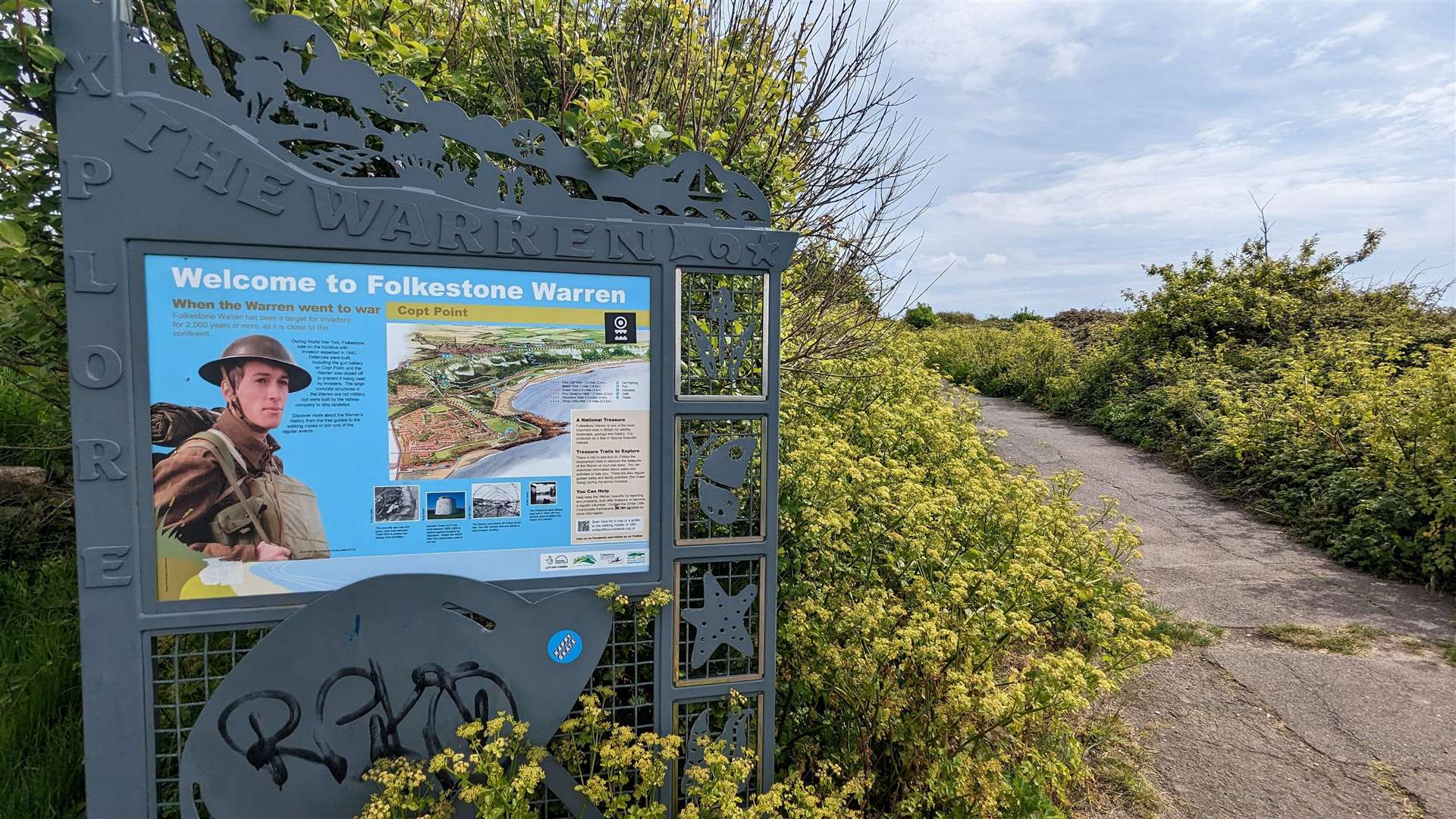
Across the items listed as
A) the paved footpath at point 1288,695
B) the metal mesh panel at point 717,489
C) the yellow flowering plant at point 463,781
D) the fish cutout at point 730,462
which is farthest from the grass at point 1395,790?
the yellow flowering plant at point 463,781

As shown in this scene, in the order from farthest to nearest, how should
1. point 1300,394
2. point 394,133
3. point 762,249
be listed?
point 1300,394 < point 762,249 < point 394,133

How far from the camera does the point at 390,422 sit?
203 cm

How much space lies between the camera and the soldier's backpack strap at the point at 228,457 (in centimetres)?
191

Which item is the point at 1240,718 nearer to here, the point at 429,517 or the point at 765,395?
the point at 765,395

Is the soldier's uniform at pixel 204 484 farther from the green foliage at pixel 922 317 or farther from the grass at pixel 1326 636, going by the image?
the green foliage at pixel 922 317

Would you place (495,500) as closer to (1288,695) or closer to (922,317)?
(1288,695)

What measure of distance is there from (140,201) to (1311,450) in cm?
908

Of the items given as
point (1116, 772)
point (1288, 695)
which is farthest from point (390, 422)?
point (1288, 695)

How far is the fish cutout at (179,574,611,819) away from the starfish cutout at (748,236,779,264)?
1.26 metres

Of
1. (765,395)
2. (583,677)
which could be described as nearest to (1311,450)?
(765,395)

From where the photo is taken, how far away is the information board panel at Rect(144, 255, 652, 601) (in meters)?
1.91

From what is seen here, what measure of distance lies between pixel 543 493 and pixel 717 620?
754mm

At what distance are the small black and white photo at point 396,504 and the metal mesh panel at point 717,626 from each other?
87cm

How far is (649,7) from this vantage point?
3.46 m
